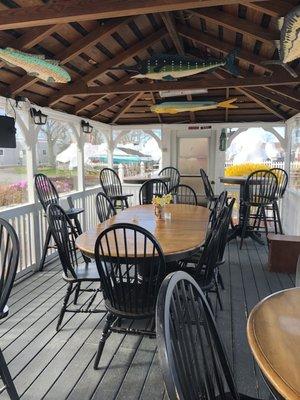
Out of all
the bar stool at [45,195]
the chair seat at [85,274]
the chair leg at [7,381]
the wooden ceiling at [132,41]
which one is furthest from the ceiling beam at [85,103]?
the chair leg at [7,381]

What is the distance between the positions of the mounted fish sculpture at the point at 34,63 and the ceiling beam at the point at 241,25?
1.60m

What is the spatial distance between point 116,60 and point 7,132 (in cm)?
176

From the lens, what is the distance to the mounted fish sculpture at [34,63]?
2.62 meters

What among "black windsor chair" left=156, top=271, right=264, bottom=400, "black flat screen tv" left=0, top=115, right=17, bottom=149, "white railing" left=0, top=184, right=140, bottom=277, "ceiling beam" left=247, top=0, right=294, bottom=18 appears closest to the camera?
"black windsor chair" left=156, top=271, right=264, bottom=400

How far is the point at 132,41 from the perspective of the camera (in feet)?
14.0

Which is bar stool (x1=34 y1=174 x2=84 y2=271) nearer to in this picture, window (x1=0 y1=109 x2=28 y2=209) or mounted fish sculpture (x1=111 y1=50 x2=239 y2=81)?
window (x1=0 y1=109 x2=28 y2=209)

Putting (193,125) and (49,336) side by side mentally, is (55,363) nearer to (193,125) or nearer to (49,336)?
(49,336)

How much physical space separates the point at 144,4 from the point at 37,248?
3378 millimetres

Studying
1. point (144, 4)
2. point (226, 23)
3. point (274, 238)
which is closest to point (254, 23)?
point (226, 23)

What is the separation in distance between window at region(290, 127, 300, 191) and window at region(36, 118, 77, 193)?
158 inches

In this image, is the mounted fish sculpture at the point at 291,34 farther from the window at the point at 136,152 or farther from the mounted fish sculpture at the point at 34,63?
the window at the point at 136,152

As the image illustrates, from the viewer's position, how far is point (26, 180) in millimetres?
→ 4434

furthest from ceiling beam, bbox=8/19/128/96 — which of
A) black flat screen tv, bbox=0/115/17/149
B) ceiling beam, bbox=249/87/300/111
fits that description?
ceiling beam, bbox=249/87/300/111

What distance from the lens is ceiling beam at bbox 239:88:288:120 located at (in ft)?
18.0
